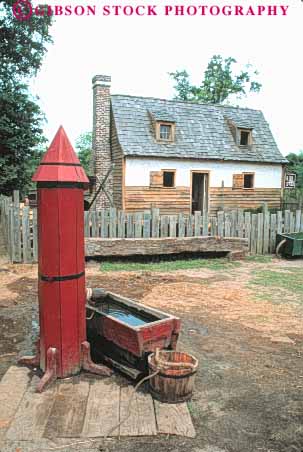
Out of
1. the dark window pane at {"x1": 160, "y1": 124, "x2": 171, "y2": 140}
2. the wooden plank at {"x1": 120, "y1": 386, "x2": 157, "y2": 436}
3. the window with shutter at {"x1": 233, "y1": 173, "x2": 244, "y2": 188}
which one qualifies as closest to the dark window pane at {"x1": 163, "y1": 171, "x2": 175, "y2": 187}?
the dark window pane at {"x1": 160, "y1": 124, "x2": 171, "y2": 140}

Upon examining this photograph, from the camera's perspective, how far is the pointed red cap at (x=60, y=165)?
3.87 m

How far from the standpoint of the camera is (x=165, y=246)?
34.9 feet

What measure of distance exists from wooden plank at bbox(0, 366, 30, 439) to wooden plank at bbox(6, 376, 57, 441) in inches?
1.9

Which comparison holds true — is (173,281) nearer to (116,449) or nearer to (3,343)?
(3,343)

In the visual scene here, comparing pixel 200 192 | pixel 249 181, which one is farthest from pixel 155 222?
pixel 249 181

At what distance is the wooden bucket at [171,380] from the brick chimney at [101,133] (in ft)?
54.1

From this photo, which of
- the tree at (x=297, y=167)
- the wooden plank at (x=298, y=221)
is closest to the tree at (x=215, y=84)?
the tree at (x=297, y=167)

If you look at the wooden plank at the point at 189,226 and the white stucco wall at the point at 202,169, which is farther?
the white stucco wall at the point at 202,169

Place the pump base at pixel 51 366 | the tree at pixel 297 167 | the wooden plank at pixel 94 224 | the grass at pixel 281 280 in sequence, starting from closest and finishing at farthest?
1. the pump base at pixel 51 366
2. the grass at pixel 281 280
3. the wooden plank at pixel 94 224
4. the tree at pixel 297 167

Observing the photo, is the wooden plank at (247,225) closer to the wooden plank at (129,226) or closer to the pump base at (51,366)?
the wooden plank at (129,226)

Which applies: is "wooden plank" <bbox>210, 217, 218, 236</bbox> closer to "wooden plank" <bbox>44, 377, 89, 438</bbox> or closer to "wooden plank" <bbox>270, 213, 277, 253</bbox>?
"wooden plank" <bbox>270, 213, 277, 253</bbox>

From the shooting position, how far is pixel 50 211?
152 inches

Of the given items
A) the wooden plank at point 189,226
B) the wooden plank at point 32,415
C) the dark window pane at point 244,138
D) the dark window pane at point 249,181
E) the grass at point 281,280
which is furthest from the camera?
the dark window pane at point 244,138

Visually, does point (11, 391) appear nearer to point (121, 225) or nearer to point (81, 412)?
point (81, 412)
